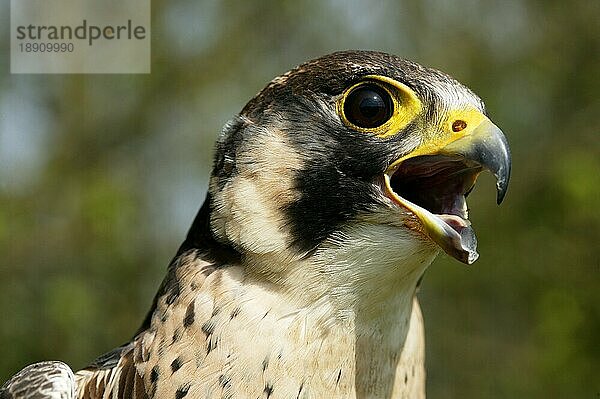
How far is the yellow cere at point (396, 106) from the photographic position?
85.6 inches

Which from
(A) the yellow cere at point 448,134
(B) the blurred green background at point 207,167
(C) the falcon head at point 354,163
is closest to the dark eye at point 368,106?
(C) the falcon head at point 354,163

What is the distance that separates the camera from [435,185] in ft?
7.38

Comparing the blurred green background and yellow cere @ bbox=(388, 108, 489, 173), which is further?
the blurred green background

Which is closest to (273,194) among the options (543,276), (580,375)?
(580,375)

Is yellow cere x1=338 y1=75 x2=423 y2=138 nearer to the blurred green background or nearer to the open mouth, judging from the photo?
the open mouth

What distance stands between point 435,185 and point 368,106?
30 cm

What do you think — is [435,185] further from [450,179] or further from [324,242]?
[324,242]

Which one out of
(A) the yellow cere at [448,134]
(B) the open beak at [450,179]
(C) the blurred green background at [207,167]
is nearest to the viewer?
(B) the open beak at [450,179]

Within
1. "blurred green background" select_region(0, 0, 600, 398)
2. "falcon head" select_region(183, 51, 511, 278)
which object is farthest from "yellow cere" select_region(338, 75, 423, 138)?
"blurred green background" select_region(0, 0, 600, 398)

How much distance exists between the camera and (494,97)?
764cm

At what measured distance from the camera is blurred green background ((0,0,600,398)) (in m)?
6.26

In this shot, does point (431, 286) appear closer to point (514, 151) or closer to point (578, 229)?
point (514, 151)

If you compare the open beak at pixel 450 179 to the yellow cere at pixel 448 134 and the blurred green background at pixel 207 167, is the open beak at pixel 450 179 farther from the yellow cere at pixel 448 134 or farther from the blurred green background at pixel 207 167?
the blurred green background at pixel 207 167

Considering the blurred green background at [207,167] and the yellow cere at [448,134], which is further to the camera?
the blurred green background at [207,167]
